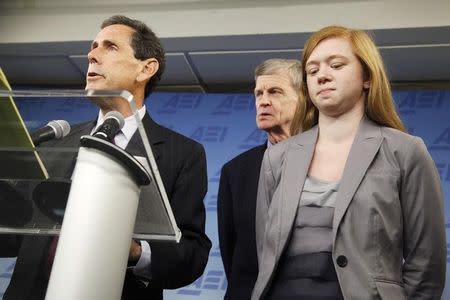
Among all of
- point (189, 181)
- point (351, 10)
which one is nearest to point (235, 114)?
point (351, 10)

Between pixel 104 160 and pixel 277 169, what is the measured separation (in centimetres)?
83

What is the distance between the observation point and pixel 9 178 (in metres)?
1.04

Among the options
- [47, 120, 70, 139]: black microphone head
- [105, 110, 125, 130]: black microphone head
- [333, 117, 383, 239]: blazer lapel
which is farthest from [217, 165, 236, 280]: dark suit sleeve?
[105, 110, 125, 130]: black microphone head

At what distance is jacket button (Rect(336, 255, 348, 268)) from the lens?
4.42ft

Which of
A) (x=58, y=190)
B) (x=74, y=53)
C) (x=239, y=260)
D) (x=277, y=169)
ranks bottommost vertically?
(x=58, y=190)

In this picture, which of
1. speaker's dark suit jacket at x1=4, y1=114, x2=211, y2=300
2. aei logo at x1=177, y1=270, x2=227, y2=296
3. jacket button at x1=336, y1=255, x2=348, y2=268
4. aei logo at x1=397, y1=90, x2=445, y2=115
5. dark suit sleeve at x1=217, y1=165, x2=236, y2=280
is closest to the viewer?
speaker's dark suit jacket at x1=4, y1=114, x2=211, y2=300

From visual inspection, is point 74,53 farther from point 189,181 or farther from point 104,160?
point 104,160

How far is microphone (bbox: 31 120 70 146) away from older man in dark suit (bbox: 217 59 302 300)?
102cm

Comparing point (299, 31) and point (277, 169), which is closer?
point (277, 169)

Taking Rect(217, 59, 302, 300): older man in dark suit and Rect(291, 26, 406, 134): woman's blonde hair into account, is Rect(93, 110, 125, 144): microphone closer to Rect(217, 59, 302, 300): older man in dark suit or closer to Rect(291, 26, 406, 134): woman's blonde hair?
Rect(291, 26, 406, 134): woman's blonde hair

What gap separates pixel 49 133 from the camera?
3.58ft

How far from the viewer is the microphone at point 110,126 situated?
0.91 meters

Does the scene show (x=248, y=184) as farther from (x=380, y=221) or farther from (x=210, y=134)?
(x=210, y=134)

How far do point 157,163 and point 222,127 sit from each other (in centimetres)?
217
